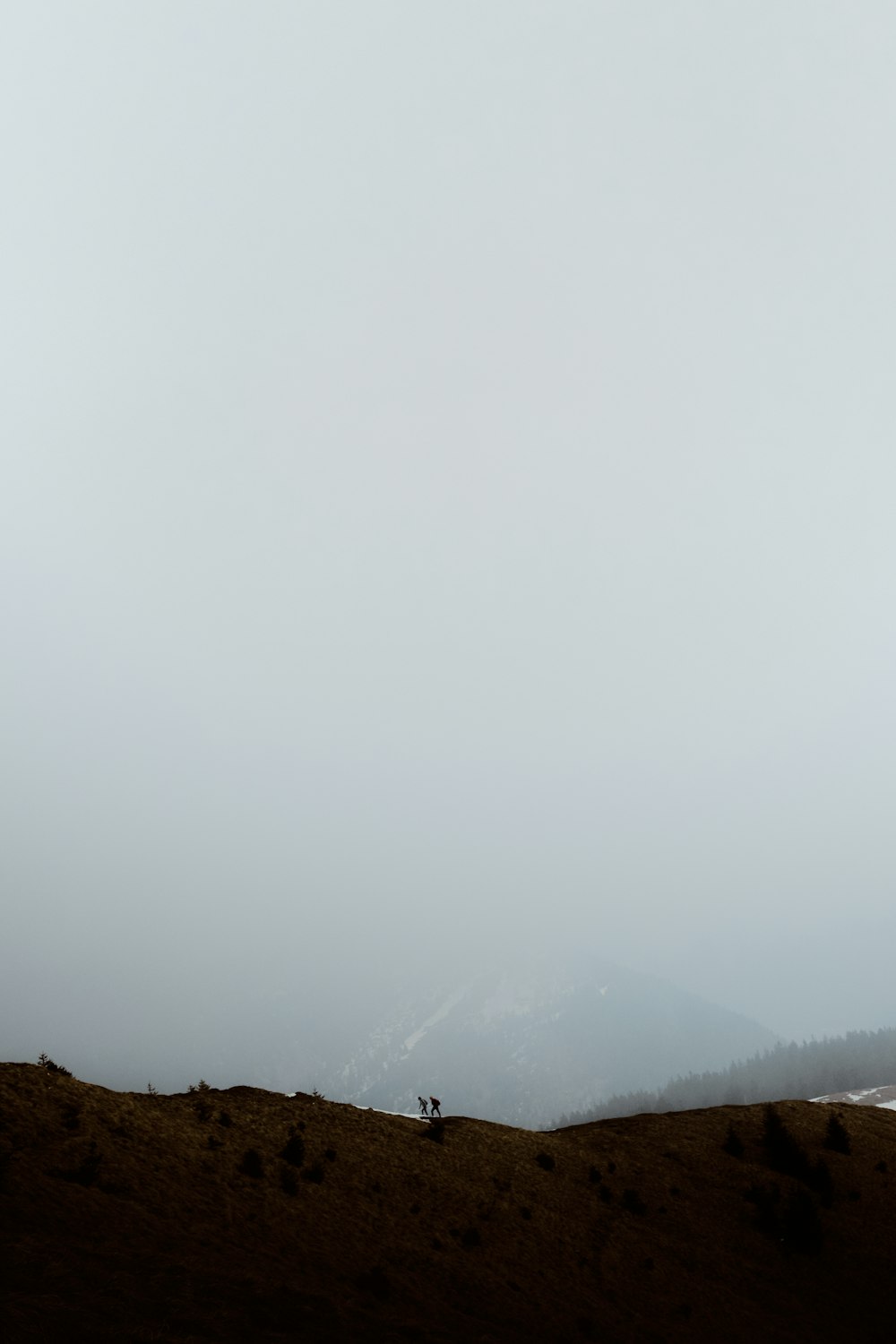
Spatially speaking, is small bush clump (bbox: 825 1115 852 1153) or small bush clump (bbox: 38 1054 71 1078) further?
small bush clump (bbox: 825 1115 852 1153)

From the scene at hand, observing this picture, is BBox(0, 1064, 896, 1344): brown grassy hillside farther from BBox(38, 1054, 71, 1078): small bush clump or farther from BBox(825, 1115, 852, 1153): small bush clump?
BBox(38, 1054, 71, 1078): small bush clump

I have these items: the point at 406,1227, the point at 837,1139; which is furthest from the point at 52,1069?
the point at 837,1139

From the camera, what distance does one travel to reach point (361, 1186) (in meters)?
27.5

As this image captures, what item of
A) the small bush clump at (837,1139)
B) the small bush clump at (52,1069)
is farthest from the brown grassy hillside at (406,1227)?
the small bush clump at (52,1069)

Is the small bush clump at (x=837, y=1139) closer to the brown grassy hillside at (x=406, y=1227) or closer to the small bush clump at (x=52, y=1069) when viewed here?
the brown grassy hillside at (x=406, y=1227)

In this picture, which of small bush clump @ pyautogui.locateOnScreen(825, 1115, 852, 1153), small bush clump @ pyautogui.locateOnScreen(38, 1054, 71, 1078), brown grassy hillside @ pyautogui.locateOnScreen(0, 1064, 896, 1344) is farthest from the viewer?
small bush clump @ pyautogui.locateOnScreen(825, 1115, 852, 1153)

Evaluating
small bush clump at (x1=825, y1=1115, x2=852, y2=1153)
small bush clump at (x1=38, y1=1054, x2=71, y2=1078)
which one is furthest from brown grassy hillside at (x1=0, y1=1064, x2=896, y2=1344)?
small bush clump at (x1=38, y1=1054, x2=71, y2=1078)

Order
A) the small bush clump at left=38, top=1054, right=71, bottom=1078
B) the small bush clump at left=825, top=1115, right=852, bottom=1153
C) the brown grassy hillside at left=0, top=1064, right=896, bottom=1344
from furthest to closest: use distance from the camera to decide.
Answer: the small bush clump at left=825, top=1115, right=852, bottom=1153, the small bush clump at left=38, top=1054, right=71, bottom=1078, the brown grassy hillside at left=0, top=1064, right=896, bottom=1344

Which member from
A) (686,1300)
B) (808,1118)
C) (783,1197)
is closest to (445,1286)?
(686,1300)

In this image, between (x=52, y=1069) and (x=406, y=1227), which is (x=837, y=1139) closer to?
(x=406, y=1227)

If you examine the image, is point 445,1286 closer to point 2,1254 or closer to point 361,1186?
point 361,1186

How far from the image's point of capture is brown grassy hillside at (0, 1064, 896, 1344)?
17594mm

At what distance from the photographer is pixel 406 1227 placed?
2544cm

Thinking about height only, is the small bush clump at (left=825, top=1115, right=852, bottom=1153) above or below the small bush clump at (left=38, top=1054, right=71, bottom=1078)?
below
